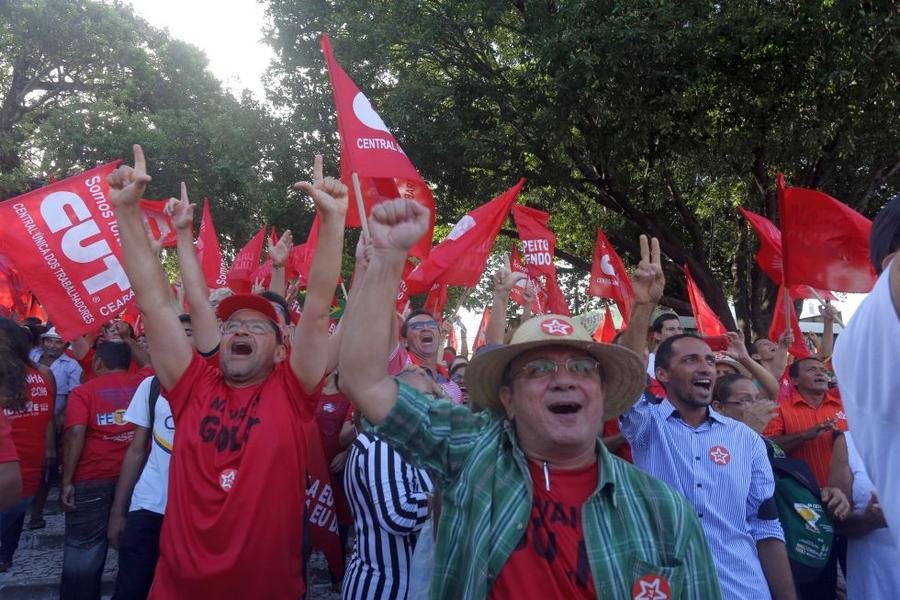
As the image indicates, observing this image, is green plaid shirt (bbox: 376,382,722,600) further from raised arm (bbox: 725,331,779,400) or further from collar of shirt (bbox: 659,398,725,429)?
raised arm (bbox: 725,331,779,400)

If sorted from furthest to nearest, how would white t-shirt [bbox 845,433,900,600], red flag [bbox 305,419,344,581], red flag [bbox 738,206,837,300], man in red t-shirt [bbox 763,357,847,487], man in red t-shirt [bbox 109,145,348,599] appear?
red flag [bbox 738,206,837,300] → man in red t-shirt [bbox 763,357,847,487] → red flag [bbox 305,419,344,581] → white t-shirt [bbox 845,433,900,600] → man in red t-shirt [bbox 109,145,348,599]

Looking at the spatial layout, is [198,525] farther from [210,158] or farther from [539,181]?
[210,158]

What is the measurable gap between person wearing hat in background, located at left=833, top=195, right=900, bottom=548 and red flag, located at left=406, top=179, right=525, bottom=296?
576cm

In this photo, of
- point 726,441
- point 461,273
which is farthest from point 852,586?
point 461,273

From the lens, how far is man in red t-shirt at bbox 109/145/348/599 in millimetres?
2832

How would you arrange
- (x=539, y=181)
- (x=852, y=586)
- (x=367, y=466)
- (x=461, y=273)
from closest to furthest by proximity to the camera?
1. (x=367, y=466)
2. (x=852, y=586)
3. (x=461, y=273)
4. (x=539, y=181)

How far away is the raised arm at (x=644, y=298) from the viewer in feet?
9.64

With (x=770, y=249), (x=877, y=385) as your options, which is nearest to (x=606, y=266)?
(x=770, y=249)

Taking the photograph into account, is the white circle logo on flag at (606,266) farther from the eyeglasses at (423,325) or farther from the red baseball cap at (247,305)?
the red baseball cap at (247,305)

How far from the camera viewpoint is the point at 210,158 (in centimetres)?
1587

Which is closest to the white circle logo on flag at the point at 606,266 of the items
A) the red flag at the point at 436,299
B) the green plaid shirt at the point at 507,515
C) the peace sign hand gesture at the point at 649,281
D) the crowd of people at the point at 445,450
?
the red flag at the point at 436,299

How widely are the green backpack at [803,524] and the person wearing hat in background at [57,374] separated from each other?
6.31 m

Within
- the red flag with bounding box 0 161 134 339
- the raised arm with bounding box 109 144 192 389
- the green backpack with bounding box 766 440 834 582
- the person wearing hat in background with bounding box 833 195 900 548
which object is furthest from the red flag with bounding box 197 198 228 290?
the person wearing hat in background with bounding box 833 195 900 548

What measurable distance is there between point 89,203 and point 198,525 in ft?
11.3
